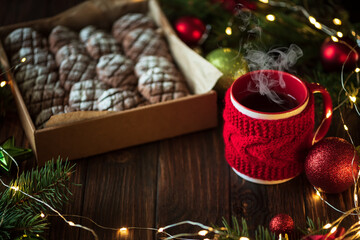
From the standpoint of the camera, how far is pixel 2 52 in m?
1.07

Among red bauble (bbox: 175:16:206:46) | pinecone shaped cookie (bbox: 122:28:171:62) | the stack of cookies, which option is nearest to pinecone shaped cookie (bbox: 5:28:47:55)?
the stack of cookies

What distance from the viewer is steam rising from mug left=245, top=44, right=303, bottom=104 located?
87 cm

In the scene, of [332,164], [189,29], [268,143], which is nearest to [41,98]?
[189,29]

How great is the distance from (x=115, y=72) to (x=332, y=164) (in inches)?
19.9

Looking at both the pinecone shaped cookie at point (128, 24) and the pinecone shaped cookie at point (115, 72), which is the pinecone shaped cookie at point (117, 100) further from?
the pinecone shaped cookie at point (128, 24)

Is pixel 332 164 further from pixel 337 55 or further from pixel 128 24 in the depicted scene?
pixel 128 24

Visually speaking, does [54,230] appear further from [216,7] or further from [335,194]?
[216,7]

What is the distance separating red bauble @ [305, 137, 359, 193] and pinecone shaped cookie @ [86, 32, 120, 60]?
0.54m

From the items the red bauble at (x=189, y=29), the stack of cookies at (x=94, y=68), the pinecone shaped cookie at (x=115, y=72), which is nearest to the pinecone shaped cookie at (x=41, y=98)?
the stack of cookies at (x=94, y=68)

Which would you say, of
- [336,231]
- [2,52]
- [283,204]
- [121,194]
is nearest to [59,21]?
[2,52]

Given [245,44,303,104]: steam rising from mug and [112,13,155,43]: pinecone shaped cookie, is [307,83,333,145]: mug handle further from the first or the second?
[112,13,155,43]: pinecone shaped cookie

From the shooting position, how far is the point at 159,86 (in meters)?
1.02

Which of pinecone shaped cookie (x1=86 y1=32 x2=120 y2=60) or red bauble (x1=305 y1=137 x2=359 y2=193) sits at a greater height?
pinecone shaped cookie (x1=86 y1=32 x2=120 y2=60)

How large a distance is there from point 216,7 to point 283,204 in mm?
584
